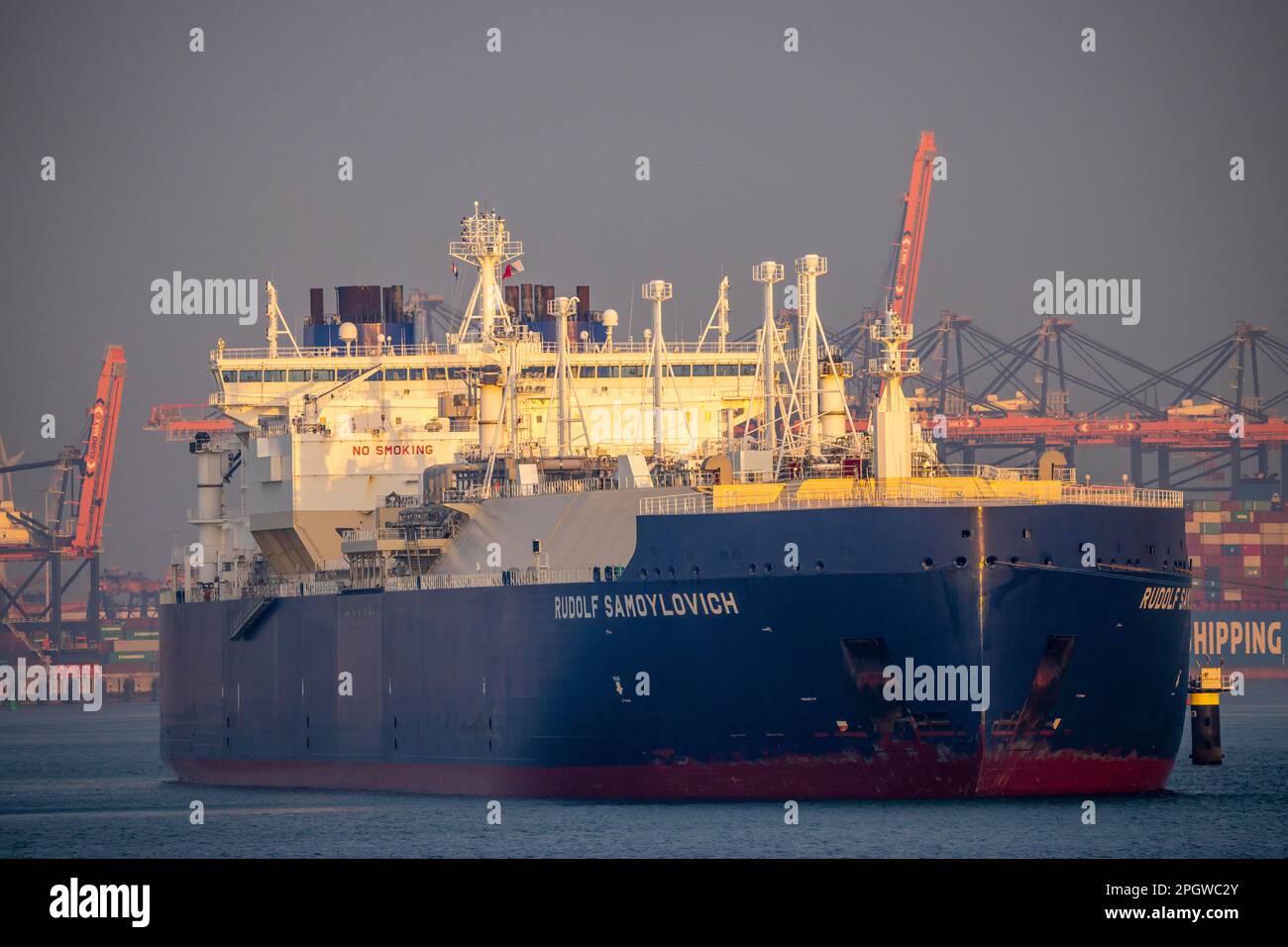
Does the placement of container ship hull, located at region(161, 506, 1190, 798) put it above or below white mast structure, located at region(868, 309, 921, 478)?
below

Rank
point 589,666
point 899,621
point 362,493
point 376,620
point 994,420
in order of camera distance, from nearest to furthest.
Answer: point 899,621
point 589,666
point 376,620
point 362,493
point 994,420

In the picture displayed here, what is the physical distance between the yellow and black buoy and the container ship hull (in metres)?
10.8

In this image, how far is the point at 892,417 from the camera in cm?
4750

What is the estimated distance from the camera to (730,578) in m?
47.1

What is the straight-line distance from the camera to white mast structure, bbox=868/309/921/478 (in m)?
47.4

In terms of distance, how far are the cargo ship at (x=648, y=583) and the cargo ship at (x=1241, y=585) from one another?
90.8 metres

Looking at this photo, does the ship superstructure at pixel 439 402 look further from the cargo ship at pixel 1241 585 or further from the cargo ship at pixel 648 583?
the cargo ship at pixel 1241 585

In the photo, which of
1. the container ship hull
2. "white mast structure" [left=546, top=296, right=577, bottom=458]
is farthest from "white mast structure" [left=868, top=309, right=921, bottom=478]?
"white mast structure" [left=546, top=296, right=577, bottom=458]

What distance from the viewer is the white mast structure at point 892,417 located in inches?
1866

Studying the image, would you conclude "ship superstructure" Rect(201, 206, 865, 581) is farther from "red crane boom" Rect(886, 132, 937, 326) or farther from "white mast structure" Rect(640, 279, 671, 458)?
"red crane boom" Rect(886, 132, 937, 326)

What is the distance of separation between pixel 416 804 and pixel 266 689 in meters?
11.0

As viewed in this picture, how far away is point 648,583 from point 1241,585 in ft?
360

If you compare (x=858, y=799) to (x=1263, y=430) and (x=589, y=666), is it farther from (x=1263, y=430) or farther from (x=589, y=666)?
(x=1263, y=430)
